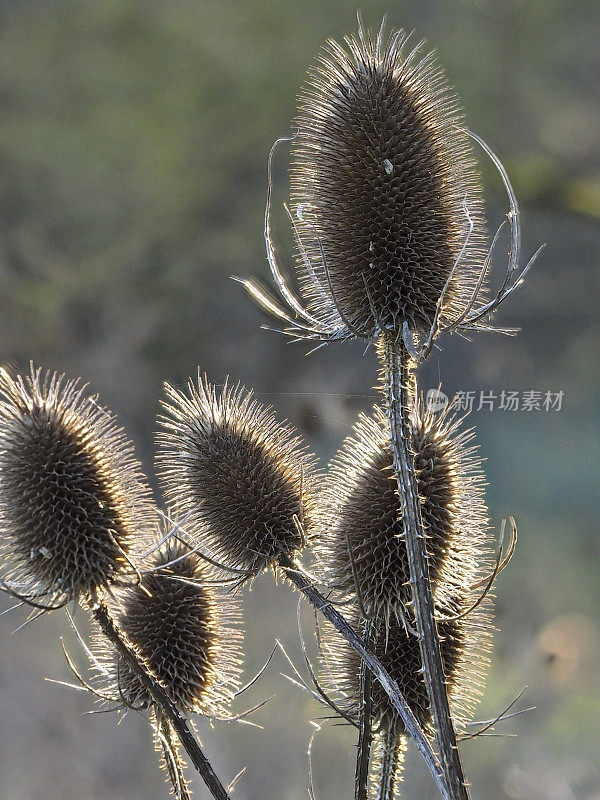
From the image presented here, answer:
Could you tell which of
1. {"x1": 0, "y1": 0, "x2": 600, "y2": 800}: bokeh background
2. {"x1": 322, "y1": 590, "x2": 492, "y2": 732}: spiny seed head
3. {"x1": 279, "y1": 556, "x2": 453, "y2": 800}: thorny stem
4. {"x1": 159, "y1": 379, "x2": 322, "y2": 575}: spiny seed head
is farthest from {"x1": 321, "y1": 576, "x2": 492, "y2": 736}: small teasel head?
{"x1": 0, "y1": 0, "x2": 600, "y2": 800}: bokeh background

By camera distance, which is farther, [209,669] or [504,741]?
[504,741]

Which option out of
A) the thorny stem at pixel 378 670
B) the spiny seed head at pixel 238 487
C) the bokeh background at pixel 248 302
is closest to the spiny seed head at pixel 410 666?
the thorny stem at pixel 378 670

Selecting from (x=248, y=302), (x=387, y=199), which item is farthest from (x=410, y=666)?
(x=248, y=302)

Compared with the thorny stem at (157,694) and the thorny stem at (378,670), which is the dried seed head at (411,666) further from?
the thorny stem at (157,694)

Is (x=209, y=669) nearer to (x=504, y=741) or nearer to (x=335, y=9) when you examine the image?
(x=504, y=741)

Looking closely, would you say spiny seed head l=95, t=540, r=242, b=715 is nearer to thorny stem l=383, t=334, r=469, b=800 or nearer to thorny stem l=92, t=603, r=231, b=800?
thorny stem l=92, t=603, r=231, b=800

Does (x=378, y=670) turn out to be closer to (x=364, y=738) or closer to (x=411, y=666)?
(x=364, y=738)

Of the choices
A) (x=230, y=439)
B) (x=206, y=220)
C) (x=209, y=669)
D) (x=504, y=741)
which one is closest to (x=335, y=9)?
(x=206, y=220)
